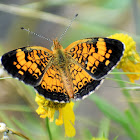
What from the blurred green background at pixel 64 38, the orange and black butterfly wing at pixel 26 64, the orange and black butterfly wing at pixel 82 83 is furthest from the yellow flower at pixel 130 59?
the orange and black butterfly wing at pixel 26 64

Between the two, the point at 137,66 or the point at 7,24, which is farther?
the point at 7,24

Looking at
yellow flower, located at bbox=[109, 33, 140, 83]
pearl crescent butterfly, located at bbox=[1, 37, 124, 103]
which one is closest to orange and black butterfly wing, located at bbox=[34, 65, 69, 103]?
pearl crescent butterfly, located at bbox=[1, 37, 124, 103]

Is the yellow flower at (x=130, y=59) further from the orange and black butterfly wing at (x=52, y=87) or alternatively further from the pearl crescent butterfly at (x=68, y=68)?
the orange and black butterfly wing at (x=52, y=87)

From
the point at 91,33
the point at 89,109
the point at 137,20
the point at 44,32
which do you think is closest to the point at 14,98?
the point at 89,109

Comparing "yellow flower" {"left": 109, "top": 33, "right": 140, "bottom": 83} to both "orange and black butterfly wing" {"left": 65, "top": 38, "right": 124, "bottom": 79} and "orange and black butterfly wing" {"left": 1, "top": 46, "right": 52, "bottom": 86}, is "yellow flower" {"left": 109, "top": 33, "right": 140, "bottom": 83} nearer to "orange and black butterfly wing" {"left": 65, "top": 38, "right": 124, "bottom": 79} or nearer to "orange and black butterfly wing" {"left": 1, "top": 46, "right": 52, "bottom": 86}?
"orange and black butterfly wing" {"left": 65, "top": 38, "right": 124, "bottom": 79}

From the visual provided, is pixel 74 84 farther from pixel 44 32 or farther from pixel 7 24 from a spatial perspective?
pixel 7 24

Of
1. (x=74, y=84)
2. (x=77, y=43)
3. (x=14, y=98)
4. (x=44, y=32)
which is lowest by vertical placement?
(x=14, y=98)
